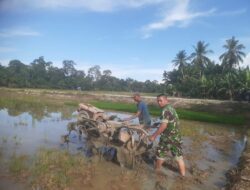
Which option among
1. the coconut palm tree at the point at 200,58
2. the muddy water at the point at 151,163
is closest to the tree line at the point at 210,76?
the coconut palm tree at the point at 200,58

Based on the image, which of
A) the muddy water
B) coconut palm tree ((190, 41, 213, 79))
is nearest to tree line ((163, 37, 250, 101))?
coconut palm tree ((190, 41, 213, 79))

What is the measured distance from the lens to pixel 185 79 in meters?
42.7

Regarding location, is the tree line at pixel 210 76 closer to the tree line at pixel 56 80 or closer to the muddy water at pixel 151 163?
the tree line at pixel 56 80

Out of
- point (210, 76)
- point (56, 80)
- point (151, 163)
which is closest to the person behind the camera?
point (151, 163)

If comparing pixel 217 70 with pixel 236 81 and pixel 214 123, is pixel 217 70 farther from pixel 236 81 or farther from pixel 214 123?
pixel 214 123

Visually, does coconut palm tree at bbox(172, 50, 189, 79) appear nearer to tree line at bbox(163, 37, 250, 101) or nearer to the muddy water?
tree line at bbox(163, 37, 250, 101)

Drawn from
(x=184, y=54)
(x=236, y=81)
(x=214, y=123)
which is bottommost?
(x=214, y=123)

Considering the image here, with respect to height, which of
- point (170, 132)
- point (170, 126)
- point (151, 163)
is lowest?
point (151, 163)

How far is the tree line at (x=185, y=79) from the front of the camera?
31.2m

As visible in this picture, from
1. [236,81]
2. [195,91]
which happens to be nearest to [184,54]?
[195,91]

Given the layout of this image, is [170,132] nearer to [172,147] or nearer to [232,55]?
[172,147]

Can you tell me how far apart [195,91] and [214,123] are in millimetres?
19848

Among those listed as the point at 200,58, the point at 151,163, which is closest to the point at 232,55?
the point at 200,58

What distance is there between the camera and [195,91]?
1447 inches
